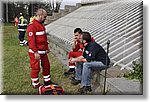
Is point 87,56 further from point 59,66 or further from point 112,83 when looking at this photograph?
point 59,66

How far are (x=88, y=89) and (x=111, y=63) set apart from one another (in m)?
0.43

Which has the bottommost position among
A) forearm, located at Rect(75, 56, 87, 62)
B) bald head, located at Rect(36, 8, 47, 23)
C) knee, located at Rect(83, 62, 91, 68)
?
knee, located at Rect(83, 62, 91, 68)

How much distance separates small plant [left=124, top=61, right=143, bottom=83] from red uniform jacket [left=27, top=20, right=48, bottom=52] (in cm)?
91

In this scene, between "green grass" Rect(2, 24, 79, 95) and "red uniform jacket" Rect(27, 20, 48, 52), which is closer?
"red uniform jacket" Rect(27, 20, 48, 52)

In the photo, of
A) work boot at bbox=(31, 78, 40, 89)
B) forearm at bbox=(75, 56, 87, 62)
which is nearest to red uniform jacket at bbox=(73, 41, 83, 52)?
forearm at bbox=(75, 56, 87, 62)

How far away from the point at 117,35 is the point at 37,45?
40.0 inches

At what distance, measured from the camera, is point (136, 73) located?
121 inches

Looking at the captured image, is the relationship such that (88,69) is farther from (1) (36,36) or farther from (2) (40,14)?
(2) (40,14)

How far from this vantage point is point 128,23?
3691 millimetres

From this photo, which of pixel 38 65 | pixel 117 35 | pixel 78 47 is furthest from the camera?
pixel 117 35

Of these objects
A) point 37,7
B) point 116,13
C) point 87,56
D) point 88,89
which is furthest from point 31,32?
point 116,13

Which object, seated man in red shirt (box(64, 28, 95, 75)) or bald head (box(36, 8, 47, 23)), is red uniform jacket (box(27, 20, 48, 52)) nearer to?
bald head (box(36, 8, 47, 23))

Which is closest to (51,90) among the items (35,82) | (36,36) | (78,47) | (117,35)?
(35,82)

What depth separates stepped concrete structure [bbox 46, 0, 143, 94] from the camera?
3.07 m
